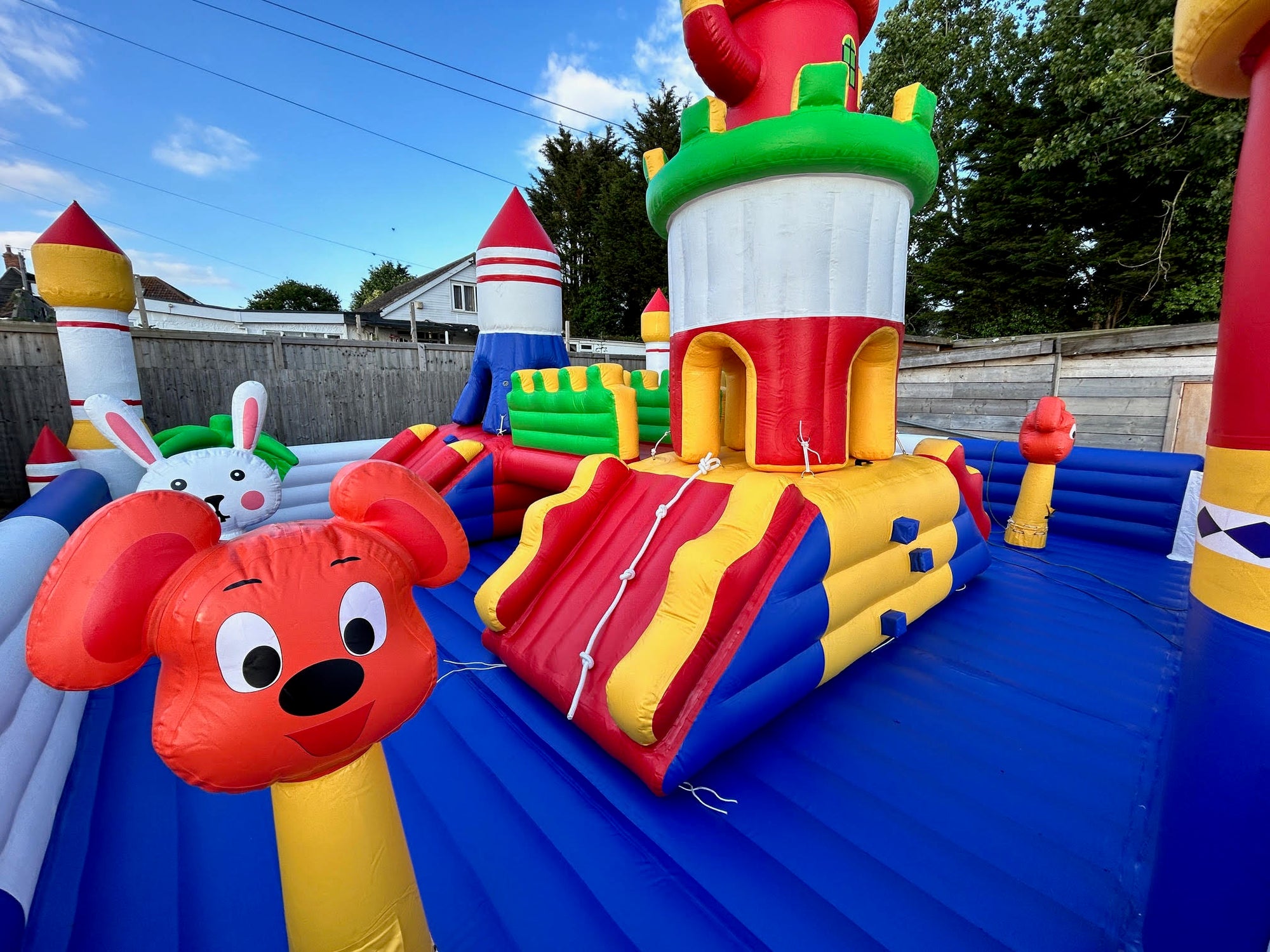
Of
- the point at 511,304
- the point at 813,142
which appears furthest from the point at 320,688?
the point at 511,304

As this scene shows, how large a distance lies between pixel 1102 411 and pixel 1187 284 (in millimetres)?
6767

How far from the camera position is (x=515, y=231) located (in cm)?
444

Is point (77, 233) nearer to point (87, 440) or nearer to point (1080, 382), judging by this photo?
point (87, 440)

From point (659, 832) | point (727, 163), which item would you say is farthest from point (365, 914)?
point (727, 163)

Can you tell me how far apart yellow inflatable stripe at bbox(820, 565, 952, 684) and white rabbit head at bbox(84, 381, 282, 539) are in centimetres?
226

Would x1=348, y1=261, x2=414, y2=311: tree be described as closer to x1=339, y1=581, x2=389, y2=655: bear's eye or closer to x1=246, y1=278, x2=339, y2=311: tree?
x1=246, y1=278, x2=339, y2=311: tree

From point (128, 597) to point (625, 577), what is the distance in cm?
149

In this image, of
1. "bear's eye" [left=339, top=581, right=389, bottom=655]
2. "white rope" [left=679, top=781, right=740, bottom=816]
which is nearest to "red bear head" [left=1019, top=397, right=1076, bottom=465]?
"white rope" [left=679, top=781, right=740, bottom=816]

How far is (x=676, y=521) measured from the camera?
231 centimetres

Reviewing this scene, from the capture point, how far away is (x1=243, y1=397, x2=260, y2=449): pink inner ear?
2.20 meters

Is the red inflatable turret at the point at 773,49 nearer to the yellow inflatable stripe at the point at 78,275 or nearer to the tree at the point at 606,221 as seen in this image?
the yellow inflatable stripe at the point at 78,275

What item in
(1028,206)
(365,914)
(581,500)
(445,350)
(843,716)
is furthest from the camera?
(1028,206)

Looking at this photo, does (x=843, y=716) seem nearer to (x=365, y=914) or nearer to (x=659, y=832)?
(x=659, y=832)

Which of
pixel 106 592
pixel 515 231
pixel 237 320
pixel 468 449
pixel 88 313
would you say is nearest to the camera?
pixel 106 592
